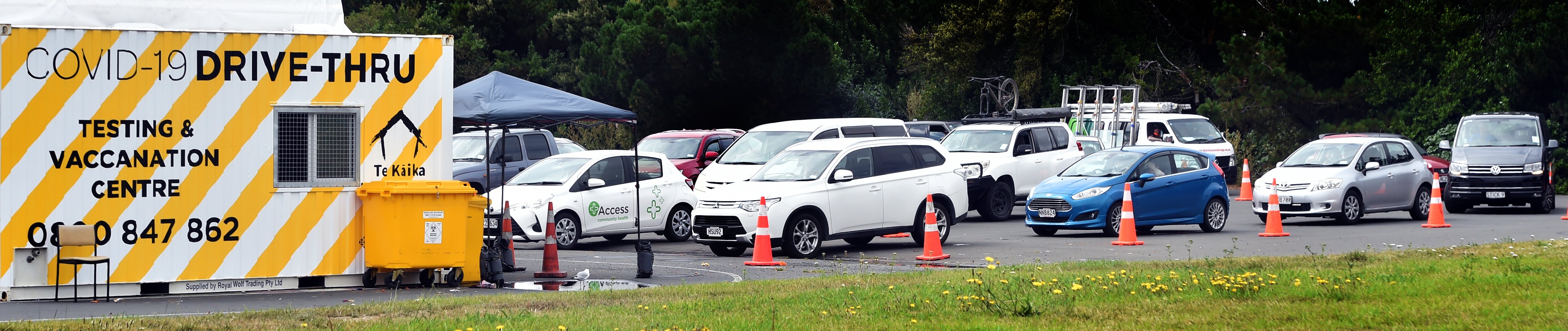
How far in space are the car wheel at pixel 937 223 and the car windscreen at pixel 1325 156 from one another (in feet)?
20.9

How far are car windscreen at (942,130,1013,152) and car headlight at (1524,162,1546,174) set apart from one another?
7701 millimetres

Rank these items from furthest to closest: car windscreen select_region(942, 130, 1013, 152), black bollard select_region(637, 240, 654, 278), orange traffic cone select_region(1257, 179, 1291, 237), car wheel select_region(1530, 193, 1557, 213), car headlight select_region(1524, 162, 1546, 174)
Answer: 1. car windscreen select_region(942, 130, 1013, 152)
2. car wheel select_region(1530, 193, 1557, 213)
3. car headlight select_region(1524, 162, 1546, 174)
4. orange traffic cone select_region(1257, 179, 1291, 237)
5. black bollard select_region(637, 240, 654, 278)

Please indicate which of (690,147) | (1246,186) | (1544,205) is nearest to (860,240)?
(690,147)

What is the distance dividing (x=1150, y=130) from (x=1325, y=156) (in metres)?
9.44

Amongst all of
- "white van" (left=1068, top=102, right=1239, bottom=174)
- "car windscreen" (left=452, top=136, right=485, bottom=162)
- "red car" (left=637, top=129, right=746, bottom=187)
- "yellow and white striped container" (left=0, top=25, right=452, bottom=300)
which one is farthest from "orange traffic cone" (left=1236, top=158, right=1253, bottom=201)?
"yellow and white striped container" (left=0, top=25, right=452, bottom=300)

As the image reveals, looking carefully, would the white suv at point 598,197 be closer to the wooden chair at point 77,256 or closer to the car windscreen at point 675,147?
the car windscreen at point 675,147

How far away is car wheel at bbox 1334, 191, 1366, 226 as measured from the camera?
20141mm

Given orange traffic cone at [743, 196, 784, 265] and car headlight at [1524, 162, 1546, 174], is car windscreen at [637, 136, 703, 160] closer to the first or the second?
orange traffic cone at [743, 196, 784, 265]

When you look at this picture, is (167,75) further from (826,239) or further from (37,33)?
(826,239)

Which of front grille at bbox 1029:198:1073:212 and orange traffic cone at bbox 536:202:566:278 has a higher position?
front grille at bbox 1029:198:1073:212

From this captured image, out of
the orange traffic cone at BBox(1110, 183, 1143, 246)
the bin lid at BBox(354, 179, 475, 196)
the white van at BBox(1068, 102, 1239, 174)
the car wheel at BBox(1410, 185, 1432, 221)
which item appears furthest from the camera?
the white van at BBox(1068, 102, 1239, 174)

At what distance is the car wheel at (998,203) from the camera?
22172 millimetres

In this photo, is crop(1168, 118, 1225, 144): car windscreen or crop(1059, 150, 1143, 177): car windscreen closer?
crop(1059, 150, 1143, 177): car windscreen

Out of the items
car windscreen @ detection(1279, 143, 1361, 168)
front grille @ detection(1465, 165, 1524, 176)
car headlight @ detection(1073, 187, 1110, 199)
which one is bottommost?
car headlight @ detection(1073, 187, 1110, 199)
